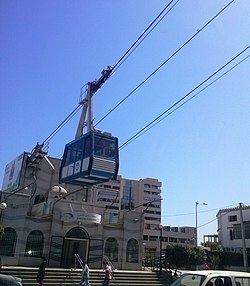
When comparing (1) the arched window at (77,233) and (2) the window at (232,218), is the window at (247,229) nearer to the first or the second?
(2) the window at (232,218)

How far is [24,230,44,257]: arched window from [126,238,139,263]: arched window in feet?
24.8

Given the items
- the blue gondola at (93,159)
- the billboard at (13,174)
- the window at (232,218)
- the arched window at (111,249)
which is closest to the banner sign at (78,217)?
the arched window at (111,249)

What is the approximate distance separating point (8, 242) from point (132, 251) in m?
10.6

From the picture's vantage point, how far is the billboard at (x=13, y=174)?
37625 millimetres

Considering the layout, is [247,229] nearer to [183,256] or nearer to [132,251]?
[183,256]

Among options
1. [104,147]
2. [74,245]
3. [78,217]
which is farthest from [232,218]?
[104,147]

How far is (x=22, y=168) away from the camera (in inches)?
1462

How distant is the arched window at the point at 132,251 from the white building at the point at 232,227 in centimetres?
3164

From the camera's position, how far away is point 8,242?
24.4 metres

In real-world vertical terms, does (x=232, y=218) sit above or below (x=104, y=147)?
above

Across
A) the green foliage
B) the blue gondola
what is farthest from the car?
the green foliage

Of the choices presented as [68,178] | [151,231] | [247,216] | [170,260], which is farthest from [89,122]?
[151,231]

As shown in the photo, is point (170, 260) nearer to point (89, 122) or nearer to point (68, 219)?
point (68, 219)

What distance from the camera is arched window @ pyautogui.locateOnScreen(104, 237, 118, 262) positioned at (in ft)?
93.8
